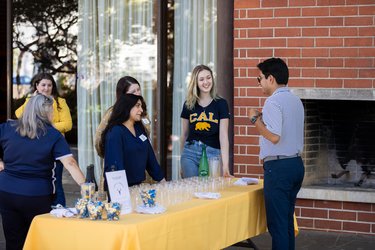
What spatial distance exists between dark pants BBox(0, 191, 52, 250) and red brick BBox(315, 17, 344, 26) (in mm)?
4164

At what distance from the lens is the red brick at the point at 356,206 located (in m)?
8.98

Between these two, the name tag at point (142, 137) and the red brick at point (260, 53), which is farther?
the red brick at point (260, 53)

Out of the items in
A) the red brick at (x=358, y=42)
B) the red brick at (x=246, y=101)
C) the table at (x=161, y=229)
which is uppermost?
the red brick at (x=358, y=42)

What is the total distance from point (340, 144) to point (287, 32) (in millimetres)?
1519

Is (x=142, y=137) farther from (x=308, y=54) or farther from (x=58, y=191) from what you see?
(x=308, y=54)

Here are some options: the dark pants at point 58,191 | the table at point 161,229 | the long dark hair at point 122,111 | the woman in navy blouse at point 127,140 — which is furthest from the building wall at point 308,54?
the dark pants at point 58,191

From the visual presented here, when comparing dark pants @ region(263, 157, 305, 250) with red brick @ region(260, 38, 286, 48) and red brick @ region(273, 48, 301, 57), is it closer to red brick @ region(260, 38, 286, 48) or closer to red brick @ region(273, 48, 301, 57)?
red brick @ region(273, 48, 301, 57)

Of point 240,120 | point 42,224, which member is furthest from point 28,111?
point 240,120

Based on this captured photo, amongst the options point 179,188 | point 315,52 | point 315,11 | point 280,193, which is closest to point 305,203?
point 315,52

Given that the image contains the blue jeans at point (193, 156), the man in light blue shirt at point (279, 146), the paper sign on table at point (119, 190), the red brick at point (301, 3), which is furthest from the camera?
the red brick at point (301, 3)

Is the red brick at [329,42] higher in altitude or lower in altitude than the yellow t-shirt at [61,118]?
higher

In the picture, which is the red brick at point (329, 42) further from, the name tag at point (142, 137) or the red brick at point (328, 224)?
the name tag at point (142, 137)

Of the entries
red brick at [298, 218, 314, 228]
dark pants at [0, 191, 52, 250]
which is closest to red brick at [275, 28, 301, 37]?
red brick at [298, 218, 314, 228]

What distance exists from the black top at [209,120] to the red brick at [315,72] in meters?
1.49
